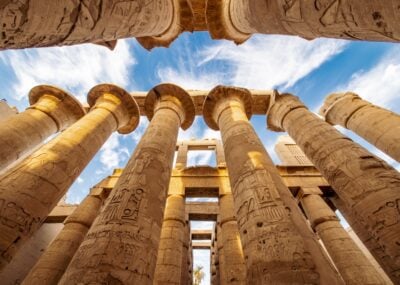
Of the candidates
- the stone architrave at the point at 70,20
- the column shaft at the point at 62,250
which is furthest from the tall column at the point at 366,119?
the column shaft at the point at 62,250

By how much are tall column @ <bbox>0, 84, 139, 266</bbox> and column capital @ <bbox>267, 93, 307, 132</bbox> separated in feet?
20.0

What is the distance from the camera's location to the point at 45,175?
18.1 ft

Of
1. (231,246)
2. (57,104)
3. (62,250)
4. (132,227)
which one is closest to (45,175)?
(132,227)

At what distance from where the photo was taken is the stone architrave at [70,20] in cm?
240

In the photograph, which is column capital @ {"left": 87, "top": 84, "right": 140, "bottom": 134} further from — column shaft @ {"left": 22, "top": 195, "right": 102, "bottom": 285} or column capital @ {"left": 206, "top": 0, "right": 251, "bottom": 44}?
column capital @ {"left": 206, "top": 0, "right": 251, "bottom": 44}

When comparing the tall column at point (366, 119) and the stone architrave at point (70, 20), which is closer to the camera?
the stone architrave at point (70, 20)

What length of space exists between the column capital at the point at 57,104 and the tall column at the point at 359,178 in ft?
27.6

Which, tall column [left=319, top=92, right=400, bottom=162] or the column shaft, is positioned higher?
tall column [left=319, top=92, right=400, bottom=162]

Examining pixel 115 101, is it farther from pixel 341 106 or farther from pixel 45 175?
pixel 341 106

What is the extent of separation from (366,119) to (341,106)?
139cm

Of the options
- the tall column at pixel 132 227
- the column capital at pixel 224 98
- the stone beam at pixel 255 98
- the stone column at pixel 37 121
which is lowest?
the tall column at pixel 132 227

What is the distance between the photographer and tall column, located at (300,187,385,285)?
7.38 metres

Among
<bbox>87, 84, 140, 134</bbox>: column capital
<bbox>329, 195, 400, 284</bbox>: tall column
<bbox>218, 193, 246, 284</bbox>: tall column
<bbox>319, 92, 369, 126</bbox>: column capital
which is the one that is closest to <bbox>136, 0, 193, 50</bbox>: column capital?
<bbox>87, 84, 140, 134</bbox>: column capital

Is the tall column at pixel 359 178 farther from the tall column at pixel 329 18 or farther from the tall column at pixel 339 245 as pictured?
the tall column at pixel 339 245
